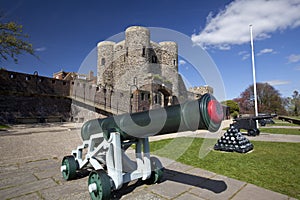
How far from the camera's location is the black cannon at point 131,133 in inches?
65.3

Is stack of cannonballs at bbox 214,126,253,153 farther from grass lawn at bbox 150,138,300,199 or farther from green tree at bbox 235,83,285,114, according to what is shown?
green tree at bbox 235,83,285,114

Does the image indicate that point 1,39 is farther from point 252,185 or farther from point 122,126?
point 252,185

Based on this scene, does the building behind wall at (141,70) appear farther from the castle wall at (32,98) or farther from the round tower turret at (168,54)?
the castle wall at (32,98)

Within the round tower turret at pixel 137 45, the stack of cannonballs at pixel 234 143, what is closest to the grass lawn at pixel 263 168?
the stack of cannonballs at pixel 234 143

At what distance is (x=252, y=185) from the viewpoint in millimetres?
2820

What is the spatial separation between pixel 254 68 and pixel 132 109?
40.6 ft

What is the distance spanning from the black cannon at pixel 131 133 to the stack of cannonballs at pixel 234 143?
3.34m

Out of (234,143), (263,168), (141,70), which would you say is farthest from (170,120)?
(141,70)

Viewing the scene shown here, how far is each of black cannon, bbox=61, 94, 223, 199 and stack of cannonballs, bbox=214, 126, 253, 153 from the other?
11.0 feet

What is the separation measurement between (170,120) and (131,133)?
2.49ft

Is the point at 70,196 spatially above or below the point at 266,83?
below

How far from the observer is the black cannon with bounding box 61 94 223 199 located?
166 cm

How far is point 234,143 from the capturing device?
18.1ft

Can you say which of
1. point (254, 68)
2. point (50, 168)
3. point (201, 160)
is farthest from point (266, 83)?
point (50, 168)
